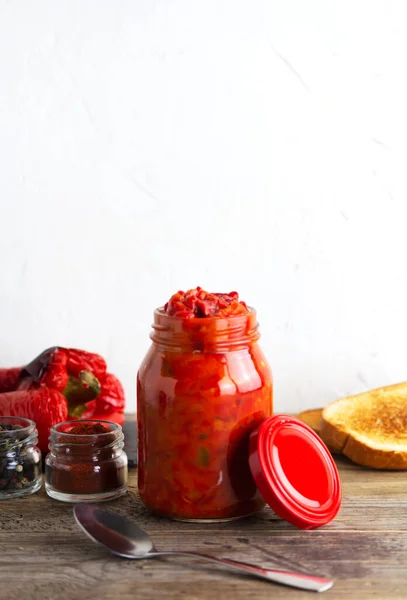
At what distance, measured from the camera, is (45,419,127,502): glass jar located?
1.48 m

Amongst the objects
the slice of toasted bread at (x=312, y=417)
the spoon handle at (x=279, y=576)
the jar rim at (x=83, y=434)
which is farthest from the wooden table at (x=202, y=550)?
the slice of toasted bread at (x=312, y=417)

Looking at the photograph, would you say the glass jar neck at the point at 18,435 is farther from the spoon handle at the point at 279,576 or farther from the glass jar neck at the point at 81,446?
the spoon handle at the point at 279,576

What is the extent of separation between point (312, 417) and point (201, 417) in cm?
69

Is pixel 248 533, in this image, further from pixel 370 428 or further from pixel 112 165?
pixel 112 165

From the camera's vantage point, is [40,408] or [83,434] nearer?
[83,434]

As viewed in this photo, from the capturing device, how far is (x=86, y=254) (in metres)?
2.12

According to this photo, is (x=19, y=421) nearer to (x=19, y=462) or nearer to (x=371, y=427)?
(x=19, y=462)

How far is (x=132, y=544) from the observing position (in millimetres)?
1248

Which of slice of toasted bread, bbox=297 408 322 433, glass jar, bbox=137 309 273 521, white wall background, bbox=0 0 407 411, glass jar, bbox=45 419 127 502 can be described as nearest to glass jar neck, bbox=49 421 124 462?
glass jar, bbox=45 419 127 502

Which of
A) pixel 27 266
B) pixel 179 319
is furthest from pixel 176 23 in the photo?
pixel 179 319

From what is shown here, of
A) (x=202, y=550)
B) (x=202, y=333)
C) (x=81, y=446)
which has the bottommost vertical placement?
(x=202, y=550)

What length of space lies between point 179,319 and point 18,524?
44 cm

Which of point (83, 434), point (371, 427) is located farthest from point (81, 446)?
point (371, 427)

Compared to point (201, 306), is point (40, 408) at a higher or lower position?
lower
